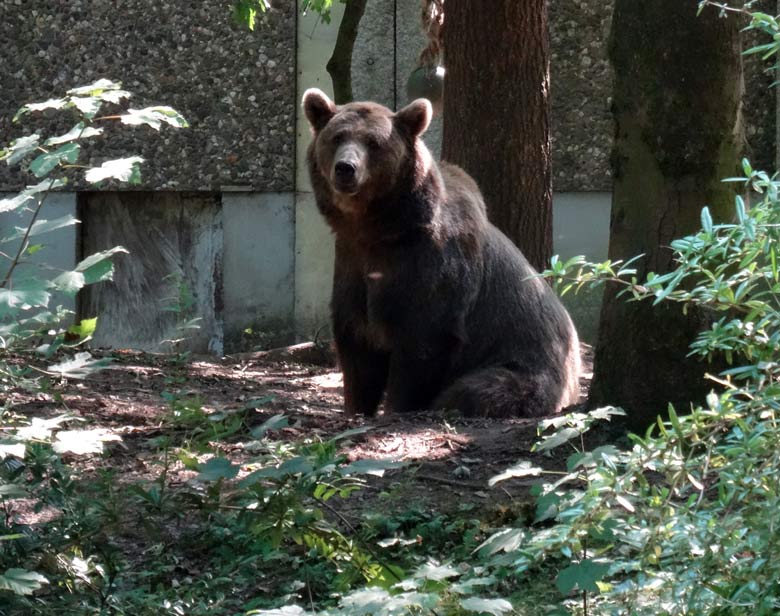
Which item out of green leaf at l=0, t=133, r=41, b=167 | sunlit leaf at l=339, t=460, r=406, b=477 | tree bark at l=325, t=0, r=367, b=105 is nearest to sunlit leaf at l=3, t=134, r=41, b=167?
green leaf at l=0, t=133, r=41, b=167

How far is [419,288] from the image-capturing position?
630 centimetres

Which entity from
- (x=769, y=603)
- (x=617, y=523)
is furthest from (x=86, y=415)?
(x=769, y=603)

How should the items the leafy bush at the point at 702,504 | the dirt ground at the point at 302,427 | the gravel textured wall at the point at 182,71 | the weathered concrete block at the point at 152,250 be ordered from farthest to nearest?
the weathered concrete block at the point at 152,250
the gravel textured wall at the point at 182,71
the dirt ground at the point at 302,427
the leafy bush at the point at 702,504

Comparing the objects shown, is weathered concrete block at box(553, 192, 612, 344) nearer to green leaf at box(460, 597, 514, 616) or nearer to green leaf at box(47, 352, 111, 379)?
green leaf at box(47, 352, 111, 379)

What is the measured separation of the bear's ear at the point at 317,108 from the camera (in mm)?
6727

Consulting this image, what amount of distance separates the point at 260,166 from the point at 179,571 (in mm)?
9104

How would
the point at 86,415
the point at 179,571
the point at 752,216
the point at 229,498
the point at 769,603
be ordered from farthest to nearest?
the point at 86,415, the point at 179,571, the point at 229,498, the point at 752,216, the point at 769,603

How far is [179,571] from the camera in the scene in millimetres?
3662

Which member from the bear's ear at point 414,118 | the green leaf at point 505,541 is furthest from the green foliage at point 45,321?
the bear's ear at point 414,118

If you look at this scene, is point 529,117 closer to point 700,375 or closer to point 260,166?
point 700,375

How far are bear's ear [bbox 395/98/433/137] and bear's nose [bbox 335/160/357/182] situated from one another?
0.57 m

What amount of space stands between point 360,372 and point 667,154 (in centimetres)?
267

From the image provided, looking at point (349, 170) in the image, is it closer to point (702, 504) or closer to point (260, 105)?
point (702, 504)

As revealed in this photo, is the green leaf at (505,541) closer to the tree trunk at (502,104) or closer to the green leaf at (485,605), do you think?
the green leaf at (485,605)
